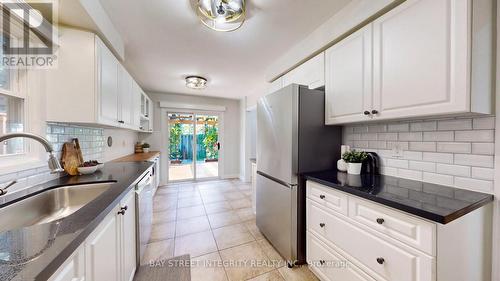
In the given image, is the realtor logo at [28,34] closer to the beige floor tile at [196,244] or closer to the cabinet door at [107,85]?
the cabinet door at [107,85]

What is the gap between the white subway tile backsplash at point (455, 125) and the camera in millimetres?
1168

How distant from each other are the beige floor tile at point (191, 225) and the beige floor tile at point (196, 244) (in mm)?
100

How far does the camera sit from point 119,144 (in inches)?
121

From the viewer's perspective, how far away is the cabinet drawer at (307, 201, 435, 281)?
898mm

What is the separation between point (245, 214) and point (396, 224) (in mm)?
2164

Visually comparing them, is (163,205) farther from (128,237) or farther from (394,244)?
(394,244)

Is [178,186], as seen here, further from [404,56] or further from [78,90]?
Result: [404,56]

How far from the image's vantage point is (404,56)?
1.18 meters

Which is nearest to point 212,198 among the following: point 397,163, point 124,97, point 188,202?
point 188,202

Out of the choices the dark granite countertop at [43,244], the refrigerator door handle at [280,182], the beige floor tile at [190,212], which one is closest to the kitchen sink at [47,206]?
the dark granite countertop at [43,244]

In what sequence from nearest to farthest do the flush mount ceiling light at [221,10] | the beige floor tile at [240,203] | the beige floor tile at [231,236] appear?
the flush mount ceiling light at [221,10] → the beige floor tile at [231,236] → the beige floor tile at [240,203]

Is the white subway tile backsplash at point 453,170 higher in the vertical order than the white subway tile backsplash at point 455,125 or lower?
lower

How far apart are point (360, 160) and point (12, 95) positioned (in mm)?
2655

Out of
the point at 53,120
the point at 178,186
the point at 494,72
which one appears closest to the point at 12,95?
the point at 53,120
